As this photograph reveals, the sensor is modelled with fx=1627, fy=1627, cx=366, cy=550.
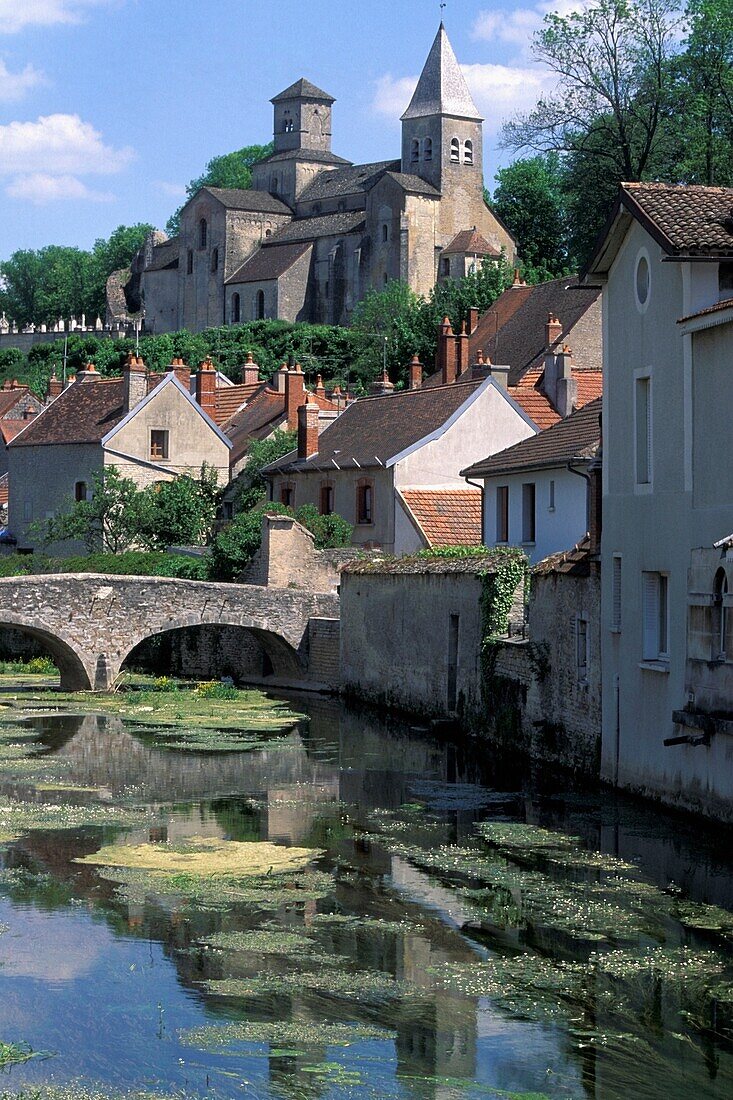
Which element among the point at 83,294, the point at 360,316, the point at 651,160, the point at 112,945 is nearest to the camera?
the point at 112,945

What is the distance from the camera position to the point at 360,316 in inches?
4040

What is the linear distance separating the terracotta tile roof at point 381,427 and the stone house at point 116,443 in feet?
15.0

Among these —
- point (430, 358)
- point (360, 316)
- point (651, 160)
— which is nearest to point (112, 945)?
point (651, 160)

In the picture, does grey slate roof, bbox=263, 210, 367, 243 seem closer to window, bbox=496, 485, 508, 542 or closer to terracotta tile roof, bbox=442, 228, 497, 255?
terracotta tile roof, bbox=442, 228, 497, 255

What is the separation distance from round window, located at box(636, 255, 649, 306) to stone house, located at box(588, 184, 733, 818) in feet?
0.10

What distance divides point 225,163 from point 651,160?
11161 centimetres

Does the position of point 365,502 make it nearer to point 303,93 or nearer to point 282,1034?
point 282,1034

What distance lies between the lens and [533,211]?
110m

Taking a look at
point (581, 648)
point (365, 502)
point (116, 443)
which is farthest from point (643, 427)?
point (116, 443)

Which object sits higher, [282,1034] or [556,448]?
[556,448]

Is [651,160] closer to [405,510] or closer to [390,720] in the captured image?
[405,510]

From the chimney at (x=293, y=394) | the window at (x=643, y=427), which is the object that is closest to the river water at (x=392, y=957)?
the window at (x=643, y=427)

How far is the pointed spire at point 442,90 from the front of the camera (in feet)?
409

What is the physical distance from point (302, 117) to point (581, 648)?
132m
